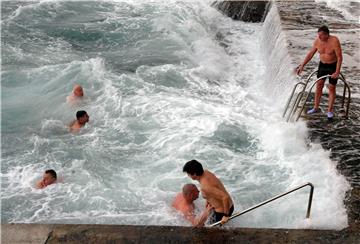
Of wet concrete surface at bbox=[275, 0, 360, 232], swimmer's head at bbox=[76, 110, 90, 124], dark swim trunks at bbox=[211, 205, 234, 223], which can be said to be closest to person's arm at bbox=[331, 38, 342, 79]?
wet concrete surface at bbox=[275, 0, 360, 232]

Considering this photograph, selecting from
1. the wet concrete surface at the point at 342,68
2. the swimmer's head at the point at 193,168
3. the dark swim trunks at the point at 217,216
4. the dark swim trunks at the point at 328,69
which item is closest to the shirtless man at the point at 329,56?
the dark swim trunks at the point at 328,69

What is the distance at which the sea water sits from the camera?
6.59 metres

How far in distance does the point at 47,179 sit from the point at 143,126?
2.61 m

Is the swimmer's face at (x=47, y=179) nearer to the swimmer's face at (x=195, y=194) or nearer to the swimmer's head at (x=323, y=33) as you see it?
the swimmer's face at (x=195, y=194)

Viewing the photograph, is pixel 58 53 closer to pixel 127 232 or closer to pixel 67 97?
pixel 67 97

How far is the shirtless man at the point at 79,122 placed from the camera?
28.6ft

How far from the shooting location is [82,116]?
8742 mm

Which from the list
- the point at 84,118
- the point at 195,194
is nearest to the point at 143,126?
the point at 84,118

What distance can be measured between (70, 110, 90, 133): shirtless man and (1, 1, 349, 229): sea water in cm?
17

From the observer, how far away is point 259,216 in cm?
613

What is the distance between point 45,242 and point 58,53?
860cm

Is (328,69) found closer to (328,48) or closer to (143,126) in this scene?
(328,48)

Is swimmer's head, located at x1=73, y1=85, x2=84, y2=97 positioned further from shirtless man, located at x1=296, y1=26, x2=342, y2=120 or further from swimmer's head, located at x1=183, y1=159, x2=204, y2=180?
swimmer's head, located at x1=183, y1=159, x2=204, y2=180

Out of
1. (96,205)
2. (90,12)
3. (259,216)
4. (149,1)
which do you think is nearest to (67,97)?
(96,205)
